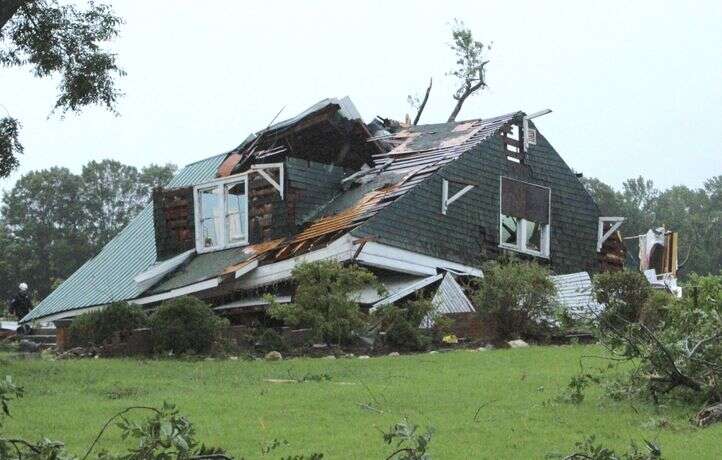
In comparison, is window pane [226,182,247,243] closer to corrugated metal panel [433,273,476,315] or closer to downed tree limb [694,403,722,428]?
corrugated metal panel [433,273,476,315]

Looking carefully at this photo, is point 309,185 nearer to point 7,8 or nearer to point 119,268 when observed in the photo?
point 119,268

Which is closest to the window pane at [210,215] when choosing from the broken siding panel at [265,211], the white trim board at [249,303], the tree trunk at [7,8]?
the broken siding panel at [265,211]

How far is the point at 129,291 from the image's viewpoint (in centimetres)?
3034

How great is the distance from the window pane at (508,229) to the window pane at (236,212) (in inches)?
264

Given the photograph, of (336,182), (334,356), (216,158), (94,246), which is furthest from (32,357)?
(94,246)

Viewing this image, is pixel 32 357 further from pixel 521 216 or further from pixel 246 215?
pixel 521 216

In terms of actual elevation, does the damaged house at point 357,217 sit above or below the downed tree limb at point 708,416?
above

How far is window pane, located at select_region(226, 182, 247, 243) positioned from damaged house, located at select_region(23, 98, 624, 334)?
0.04 metres

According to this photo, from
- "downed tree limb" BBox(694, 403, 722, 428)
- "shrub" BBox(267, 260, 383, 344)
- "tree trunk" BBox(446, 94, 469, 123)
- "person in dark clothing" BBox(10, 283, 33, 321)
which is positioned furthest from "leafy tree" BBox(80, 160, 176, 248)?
"downed tree limb" BBox(694, 403, 722, 428)

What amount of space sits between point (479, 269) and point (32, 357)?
40.1 feet

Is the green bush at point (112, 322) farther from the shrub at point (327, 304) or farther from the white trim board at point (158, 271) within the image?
the white trim board at point (158, 271)

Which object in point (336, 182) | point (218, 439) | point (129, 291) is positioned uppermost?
point (336, 182)

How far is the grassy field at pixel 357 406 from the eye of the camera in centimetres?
1082

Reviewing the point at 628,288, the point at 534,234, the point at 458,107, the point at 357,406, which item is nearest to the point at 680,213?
the point at 458,107
